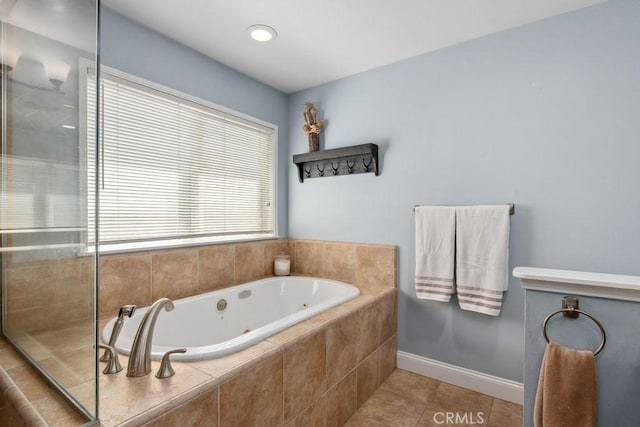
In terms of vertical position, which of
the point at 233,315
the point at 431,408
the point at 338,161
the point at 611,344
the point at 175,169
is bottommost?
the point at 431,408

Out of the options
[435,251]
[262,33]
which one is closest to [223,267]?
[435,251]

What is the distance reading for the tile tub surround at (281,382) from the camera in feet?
3.18

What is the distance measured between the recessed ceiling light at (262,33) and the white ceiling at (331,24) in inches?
1.4

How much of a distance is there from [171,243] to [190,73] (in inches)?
48.8

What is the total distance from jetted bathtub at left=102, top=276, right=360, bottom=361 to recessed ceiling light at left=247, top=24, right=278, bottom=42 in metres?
1.78

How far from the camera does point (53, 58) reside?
103cm

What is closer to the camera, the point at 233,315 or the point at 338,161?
the point at 233,315

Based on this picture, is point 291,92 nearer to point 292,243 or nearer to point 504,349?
point 292,243

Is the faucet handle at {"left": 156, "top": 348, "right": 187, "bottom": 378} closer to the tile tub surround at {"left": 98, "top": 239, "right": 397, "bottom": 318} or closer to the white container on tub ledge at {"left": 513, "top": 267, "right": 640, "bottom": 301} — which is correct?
the tile tub surround at {"left": 98, "top": 239, "right": 397, "bottom": 318}

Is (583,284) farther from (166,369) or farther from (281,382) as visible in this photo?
(166,369)

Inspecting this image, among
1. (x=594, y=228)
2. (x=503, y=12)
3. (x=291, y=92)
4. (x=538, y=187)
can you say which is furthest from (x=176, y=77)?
(x=594, y=228)

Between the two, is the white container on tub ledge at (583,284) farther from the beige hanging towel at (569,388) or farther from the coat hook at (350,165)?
the coat hook at (350,165)

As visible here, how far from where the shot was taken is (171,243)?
84.9 inches

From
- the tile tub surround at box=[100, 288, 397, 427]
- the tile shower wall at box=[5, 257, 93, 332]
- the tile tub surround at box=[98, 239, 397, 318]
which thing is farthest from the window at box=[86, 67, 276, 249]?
the tile tub surround at box=[100, 288, 397, 427]
